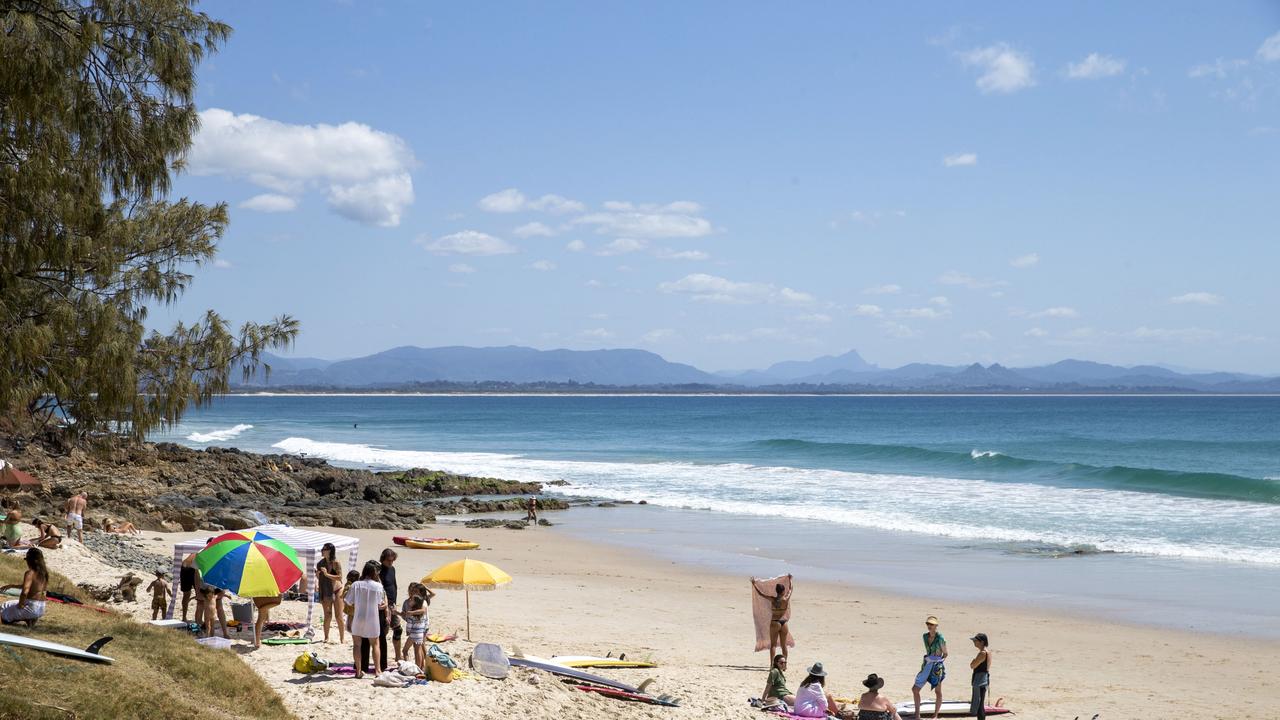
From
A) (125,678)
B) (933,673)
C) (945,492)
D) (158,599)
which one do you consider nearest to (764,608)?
(933,673)

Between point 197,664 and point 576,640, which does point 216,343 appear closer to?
point 576,640

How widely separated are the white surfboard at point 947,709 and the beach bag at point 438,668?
5.45m

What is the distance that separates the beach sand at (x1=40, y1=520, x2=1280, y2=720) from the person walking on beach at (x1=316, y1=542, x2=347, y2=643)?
618 millimetres

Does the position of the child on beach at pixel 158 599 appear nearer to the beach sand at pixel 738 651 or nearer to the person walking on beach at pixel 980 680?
the beach sand at pixel 738 651

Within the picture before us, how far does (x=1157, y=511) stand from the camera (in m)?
34.5

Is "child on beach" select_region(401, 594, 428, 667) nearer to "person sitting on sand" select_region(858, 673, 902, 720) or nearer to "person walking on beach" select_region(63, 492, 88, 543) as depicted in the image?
"person sitting on sand" select_region(858, 673, 902, 720)

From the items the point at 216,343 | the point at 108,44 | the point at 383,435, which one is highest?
the point at 108,44

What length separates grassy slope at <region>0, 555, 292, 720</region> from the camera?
8188 mm

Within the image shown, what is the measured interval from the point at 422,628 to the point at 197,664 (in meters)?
2.58

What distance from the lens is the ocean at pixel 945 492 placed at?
24.8 meters

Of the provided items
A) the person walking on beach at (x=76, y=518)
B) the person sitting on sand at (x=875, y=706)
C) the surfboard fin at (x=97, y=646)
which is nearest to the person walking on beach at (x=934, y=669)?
the person sitting on sand at (x=875, y=706)

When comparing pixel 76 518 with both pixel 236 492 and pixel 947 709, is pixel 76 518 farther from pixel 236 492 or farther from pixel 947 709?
pixel 236 492

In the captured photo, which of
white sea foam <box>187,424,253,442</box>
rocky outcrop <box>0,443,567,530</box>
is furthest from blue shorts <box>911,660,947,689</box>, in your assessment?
white sea foam <box>187,424,253,442</box>

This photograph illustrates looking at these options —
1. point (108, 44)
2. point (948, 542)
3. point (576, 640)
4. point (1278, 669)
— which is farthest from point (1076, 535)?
point (108, 44)
